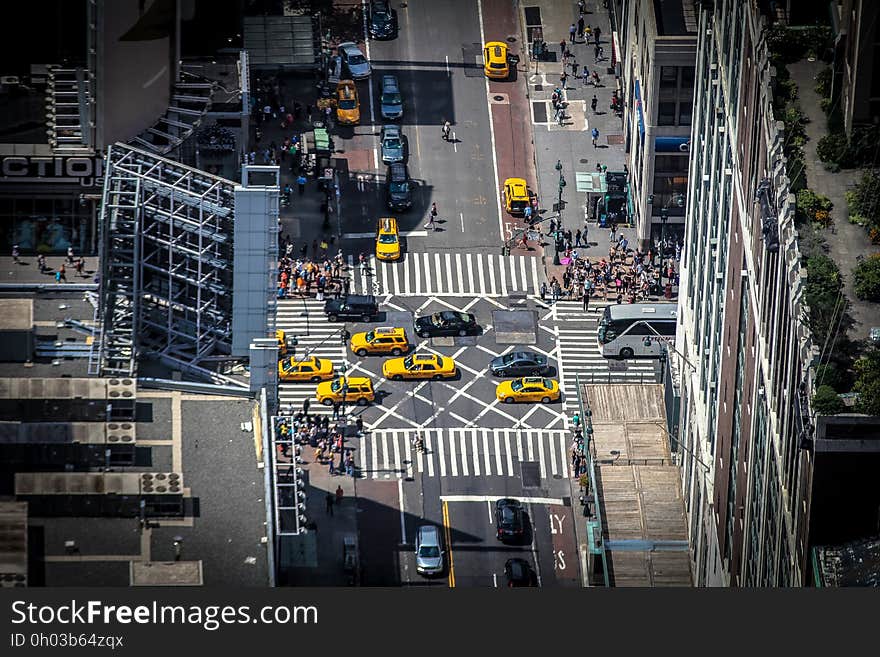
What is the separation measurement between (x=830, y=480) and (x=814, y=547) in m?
4.64

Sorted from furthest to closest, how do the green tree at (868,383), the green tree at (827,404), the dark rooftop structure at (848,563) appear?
the dark rooftop structure at (848,563), the green tree at (868,383), the green tree at (827,404)

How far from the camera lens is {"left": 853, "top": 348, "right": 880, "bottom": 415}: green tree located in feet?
597

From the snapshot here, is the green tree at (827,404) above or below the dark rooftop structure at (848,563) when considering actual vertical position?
above

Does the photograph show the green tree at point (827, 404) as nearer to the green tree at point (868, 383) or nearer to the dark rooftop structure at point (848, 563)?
the green tree at point (868, 383)

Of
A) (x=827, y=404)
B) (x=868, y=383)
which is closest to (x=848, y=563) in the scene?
(x=827, y=404)

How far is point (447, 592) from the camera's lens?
6265 inches

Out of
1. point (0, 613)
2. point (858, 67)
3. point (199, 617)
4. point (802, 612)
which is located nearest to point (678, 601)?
point (802, 612)

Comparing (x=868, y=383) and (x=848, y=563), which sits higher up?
(x=868, y=383)

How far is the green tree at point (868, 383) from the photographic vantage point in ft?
597

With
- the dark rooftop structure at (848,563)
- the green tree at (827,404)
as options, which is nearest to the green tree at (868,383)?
the green tree at (827,404)

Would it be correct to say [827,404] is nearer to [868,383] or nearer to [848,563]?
[868,383]

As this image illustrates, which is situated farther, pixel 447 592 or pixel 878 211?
pixel 878 211

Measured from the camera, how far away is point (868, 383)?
183 metres

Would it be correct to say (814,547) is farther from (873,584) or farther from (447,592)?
(447,592)
